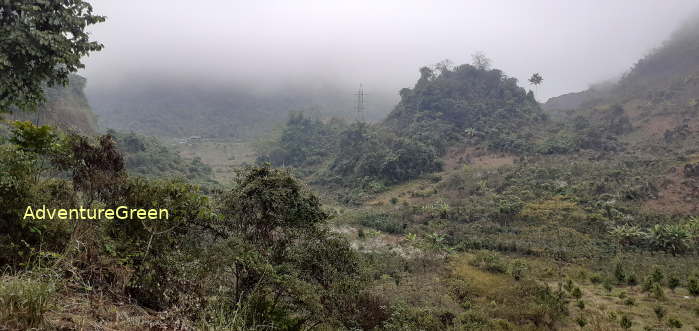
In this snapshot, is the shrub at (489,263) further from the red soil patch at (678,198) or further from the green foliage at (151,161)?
the green foliage at (151,161)

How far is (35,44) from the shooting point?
643 cm

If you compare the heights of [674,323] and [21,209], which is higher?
[21,209]

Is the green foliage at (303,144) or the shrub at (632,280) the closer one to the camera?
the shrub at (632,280)

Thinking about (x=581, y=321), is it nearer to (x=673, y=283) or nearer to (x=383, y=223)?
(x=673, y=283)

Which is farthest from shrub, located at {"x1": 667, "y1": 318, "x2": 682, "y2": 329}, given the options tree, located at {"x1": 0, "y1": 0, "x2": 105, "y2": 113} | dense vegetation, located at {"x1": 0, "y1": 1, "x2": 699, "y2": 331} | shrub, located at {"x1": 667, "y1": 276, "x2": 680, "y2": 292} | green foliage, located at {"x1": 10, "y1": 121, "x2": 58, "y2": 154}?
tree, located at {"x1": 0, "y1": 0, "x2": 105, "y2": 113}

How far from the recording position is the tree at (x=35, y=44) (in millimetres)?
6180

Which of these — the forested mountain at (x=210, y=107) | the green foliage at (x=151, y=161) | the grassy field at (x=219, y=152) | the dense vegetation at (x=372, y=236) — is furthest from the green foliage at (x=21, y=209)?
the forested mountain at (x=210, y=107)

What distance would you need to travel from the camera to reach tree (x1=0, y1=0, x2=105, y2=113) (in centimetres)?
618

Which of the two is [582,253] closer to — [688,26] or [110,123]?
[688,26]

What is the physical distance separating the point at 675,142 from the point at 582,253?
34.1 metres

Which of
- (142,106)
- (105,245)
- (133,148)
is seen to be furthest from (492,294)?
(142,106)

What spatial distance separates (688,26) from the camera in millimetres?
66375

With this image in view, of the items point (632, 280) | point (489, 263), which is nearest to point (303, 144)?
point (489, 263)

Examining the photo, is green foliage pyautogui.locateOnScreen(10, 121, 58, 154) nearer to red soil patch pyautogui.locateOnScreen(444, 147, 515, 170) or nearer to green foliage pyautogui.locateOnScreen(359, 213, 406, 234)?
green foliage pyautogui.locateOnScreen(359, 213, 406, 234)
